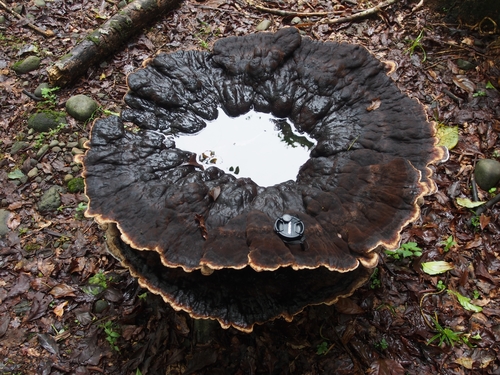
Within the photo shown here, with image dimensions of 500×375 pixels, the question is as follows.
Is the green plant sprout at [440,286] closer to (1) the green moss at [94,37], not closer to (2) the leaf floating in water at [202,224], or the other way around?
(2) the leaf floating in water at [202,224]

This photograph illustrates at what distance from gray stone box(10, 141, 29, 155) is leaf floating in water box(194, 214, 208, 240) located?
4.68m

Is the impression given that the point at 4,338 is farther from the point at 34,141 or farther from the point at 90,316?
the point at 34,141

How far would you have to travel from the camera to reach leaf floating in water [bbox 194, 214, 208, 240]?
10.2 ft

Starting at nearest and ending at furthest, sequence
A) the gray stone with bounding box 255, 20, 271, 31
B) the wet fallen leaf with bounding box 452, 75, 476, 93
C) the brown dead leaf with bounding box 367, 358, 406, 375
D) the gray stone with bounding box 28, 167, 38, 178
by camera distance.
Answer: the brown dead leaf with bounding box 367, 358, 406, 375
the gray stone with bounding box 28, 167, 38, 178
the wet fallen leaf with bounding box 452, 75, 476, 93
the gray stone with bounding box 255, 20, 271, 31

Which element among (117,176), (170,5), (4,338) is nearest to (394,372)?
(117,176)

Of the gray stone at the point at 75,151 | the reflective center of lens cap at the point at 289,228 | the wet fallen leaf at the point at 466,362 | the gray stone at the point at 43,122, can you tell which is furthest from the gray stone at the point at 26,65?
the wet fallen leaf at the point at 466,362

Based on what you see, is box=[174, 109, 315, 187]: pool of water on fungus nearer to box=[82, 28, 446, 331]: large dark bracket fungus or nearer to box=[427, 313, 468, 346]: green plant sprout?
box=[82, 28, 446, 331]: large dark bracket fungus

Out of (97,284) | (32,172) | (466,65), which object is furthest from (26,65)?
(466,65)

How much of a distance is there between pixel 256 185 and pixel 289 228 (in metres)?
0.80

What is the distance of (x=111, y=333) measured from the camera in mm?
4383

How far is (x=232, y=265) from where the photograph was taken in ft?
9.41

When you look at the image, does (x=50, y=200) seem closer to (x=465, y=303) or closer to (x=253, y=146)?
(x=253, y=146)

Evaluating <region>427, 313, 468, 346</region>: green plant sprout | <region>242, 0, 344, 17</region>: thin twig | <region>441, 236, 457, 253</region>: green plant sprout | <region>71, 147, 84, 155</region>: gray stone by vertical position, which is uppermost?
<region>242, 0, 344, 17</region>: thin twig

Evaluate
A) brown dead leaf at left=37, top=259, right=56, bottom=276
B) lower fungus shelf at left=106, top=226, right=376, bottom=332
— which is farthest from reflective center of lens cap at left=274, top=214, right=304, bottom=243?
brown dead leaf at left=37, top=259, right=56, bottom=276
